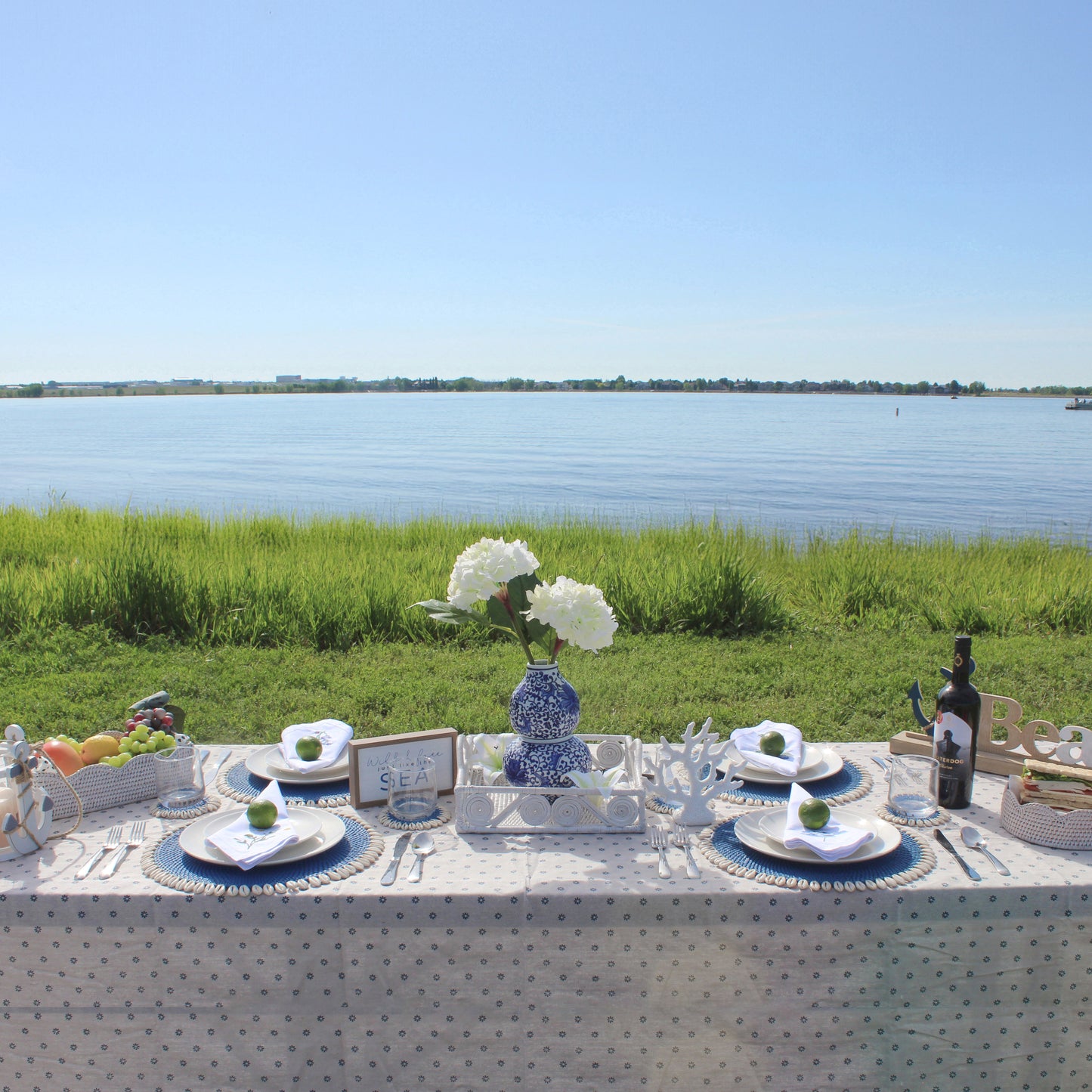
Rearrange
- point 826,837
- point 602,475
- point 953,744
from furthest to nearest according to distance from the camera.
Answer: point 602,475
point 953,744
point 826,837

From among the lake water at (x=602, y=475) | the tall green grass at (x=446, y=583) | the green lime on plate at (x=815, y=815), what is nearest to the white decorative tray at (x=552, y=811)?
the green lime on plate at (x=815, y=815)

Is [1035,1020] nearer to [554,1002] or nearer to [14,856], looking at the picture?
[554,1002]

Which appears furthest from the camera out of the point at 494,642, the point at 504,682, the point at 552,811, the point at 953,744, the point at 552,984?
the point at 494,642

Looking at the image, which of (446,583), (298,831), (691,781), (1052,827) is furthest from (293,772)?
(446,583)

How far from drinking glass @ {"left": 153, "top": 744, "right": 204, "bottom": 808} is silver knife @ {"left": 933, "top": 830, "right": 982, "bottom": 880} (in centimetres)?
161

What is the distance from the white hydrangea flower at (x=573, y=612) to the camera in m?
1.83

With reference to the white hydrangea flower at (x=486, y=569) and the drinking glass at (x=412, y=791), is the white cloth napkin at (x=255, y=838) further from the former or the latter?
the white hydrangea flower at (x=486, y=569)

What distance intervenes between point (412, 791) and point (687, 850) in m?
0.60

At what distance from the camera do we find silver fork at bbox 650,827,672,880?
1688mm

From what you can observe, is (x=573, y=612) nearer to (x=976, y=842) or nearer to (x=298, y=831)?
(x=298, y=831)

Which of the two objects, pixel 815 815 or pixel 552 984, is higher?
pixel 815 815

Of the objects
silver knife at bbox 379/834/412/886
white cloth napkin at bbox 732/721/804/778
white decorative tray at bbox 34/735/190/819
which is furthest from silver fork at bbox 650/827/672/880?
white decorative tray at bbox 34/735/190/819

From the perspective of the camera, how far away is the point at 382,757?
79.6 inches

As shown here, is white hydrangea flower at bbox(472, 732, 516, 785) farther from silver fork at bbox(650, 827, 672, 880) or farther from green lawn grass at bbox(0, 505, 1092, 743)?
green lawn grass at bbox(0, 505, 1092, 743)
